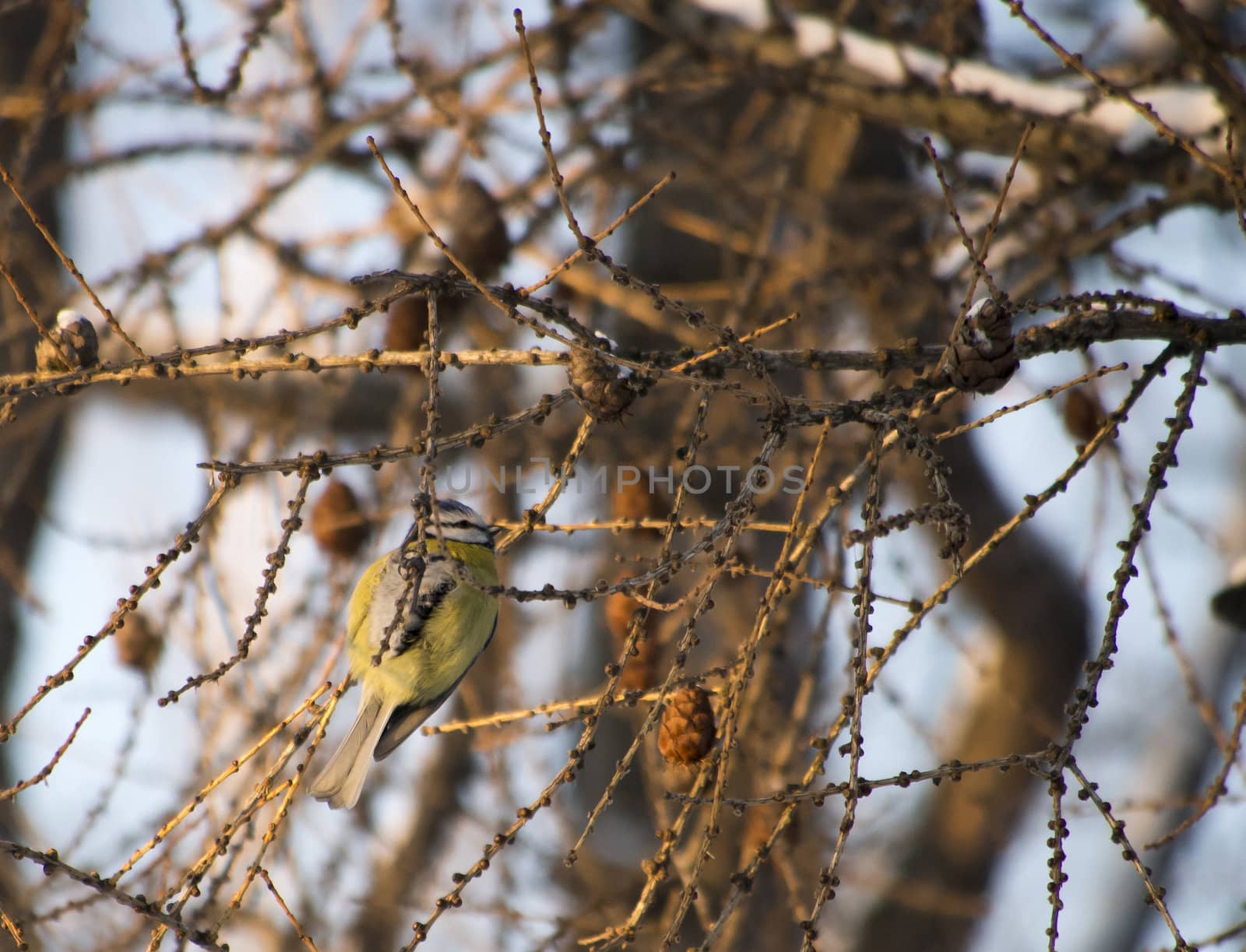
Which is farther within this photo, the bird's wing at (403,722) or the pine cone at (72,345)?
the bird's wing at (403,722)

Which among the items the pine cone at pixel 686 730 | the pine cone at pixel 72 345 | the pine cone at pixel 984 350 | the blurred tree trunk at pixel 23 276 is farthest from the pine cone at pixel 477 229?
the pine cone at pixel 984 350

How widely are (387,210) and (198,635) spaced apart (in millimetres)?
1857

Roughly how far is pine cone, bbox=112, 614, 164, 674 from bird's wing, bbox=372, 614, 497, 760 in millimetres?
776

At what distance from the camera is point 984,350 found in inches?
54.9

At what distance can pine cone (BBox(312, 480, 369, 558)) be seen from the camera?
258 cm

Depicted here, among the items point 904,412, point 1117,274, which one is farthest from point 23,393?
point 1117,274

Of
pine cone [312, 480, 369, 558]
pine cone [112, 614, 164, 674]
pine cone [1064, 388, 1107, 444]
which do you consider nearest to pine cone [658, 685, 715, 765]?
pine cone [312, 480, 369, 558]

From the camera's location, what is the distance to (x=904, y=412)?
4.70 ft

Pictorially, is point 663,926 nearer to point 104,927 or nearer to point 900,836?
point 104,927

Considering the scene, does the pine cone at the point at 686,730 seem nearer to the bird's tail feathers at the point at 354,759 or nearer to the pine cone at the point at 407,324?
the bird's tail feathers at the point at 354,759

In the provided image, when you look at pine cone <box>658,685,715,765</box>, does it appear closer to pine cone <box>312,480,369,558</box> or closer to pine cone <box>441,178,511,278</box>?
pine cone <box>312,480,369,558</box>

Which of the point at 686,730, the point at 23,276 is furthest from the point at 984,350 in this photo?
the point at 23,276

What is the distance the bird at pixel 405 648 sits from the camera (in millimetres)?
2176

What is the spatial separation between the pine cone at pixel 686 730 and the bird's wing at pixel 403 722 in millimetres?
706
